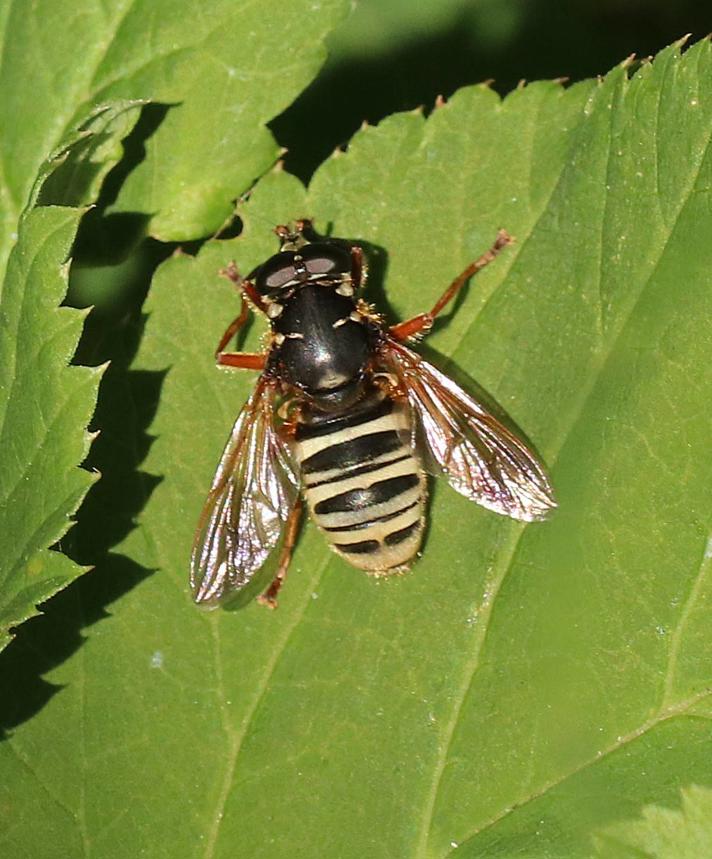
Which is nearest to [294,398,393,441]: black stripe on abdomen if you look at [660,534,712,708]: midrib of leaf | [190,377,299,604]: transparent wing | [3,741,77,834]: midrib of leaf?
[190,377,299,604]: transparent wing

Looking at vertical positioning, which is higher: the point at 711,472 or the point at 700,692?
the point at 711,472

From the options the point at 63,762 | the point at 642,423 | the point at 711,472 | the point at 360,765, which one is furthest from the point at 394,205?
the point at 63,762

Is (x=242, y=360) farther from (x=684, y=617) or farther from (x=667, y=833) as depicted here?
(x=667, y=833)

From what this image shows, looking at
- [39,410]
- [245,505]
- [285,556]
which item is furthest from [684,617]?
[39,410]

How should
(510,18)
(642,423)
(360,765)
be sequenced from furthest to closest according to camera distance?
1. (510,18)
2. (360,765)
3. (642,423)

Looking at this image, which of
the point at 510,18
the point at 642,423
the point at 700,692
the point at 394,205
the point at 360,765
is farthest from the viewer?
the point at 510,18

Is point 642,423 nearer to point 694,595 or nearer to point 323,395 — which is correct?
point 694,595
